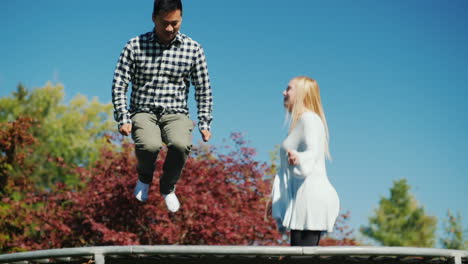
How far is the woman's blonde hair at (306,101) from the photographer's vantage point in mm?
4543

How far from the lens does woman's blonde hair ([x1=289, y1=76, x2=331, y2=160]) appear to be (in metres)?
4.54

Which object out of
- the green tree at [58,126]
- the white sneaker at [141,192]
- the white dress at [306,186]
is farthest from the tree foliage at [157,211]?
the green tree at [58,126]

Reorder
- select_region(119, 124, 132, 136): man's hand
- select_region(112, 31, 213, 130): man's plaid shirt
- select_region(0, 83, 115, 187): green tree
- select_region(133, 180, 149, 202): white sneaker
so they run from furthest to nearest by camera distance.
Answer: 1. select_region(0, 83, 115, 187): green tree
2. select_region(133, 180, 149, 202): white sneaker
3. select_region(112, 31, 213, 130): man's plaid shirt
4. select_region(119, 124, 132, 136): man's hand

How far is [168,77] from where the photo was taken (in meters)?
5.03

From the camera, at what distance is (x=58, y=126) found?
31562 millimetres

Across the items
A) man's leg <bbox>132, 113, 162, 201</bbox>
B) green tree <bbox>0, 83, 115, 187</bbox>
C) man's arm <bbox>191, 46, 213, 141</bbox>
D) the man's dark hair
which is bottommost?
man's leg <bbox>132, 113, 162, 201</bbox>

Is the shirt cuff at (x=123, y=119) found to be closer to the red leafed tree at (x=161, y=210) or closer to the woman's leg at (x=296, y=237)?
the woman's leg at (x=296, y=237)

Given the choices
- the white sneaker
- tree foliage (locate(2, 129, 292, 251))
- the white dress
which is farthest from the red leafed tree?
the white dress

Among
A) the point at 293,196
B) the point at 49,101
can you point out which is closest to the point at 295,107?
the point at 293,196

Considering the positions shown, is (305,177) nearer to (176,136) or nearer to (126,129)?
(176,136)

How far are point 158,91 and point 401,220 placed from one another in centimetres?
3340

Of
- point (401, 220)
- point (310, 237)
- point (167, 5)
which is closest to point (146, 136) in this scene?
point (167, 5)

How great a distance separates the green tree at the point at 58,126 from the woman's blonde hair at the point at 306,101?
25.1 m

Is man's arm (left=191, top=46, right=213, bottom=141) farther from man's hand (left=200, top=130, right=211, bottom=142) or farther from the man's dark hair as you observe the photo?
the man's dark hair
